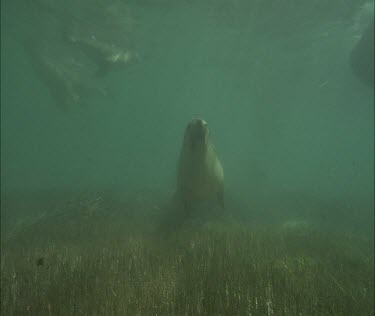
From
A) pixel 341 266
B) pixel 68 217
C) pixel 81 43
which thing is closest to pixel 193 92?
pixel 81 43

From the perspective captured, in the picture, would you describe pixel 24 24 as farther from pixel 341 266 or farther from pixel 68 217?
pixel 341 266

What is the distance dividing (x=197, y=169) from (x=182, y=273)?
370 centimetres

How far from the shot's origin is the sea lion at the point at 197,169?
7980 millimetres

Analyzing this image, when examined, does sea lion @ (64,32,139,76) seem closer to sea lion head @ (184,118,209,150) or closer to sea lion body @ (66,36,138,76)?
sea lion body @ (66,36,138,76)

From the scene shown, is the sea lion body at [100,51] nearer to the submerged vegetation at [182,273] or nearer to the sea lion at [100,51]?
the sea lion at [100,51]

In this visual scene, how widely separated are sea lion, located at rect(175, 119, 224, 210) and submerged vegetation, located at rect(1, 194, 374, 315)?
98cm

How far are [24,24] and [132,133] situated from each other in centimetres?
15188

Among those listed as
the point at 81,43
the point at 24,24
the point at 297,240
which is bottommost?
the point at 297,240

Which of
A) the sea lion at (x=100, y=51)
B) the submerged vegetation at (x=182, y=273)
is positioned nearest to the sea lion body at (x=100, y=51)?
the sea lion at (x=100, y=51)

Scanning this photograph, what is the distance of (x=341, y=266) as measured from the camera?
679cm

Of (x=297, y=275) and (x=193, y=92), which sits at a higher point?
(x=193, y=92)

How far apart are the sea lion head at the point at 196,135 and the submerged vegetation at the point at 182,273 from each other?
2288 mm

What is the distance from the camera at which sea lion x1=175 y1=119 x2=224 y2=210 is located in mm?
7980

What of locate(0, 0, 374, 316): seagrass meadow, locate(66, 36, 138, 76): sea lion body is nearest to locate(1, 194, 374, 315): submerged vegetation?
locate(0, 0, 374, 316): seagrass meadow
